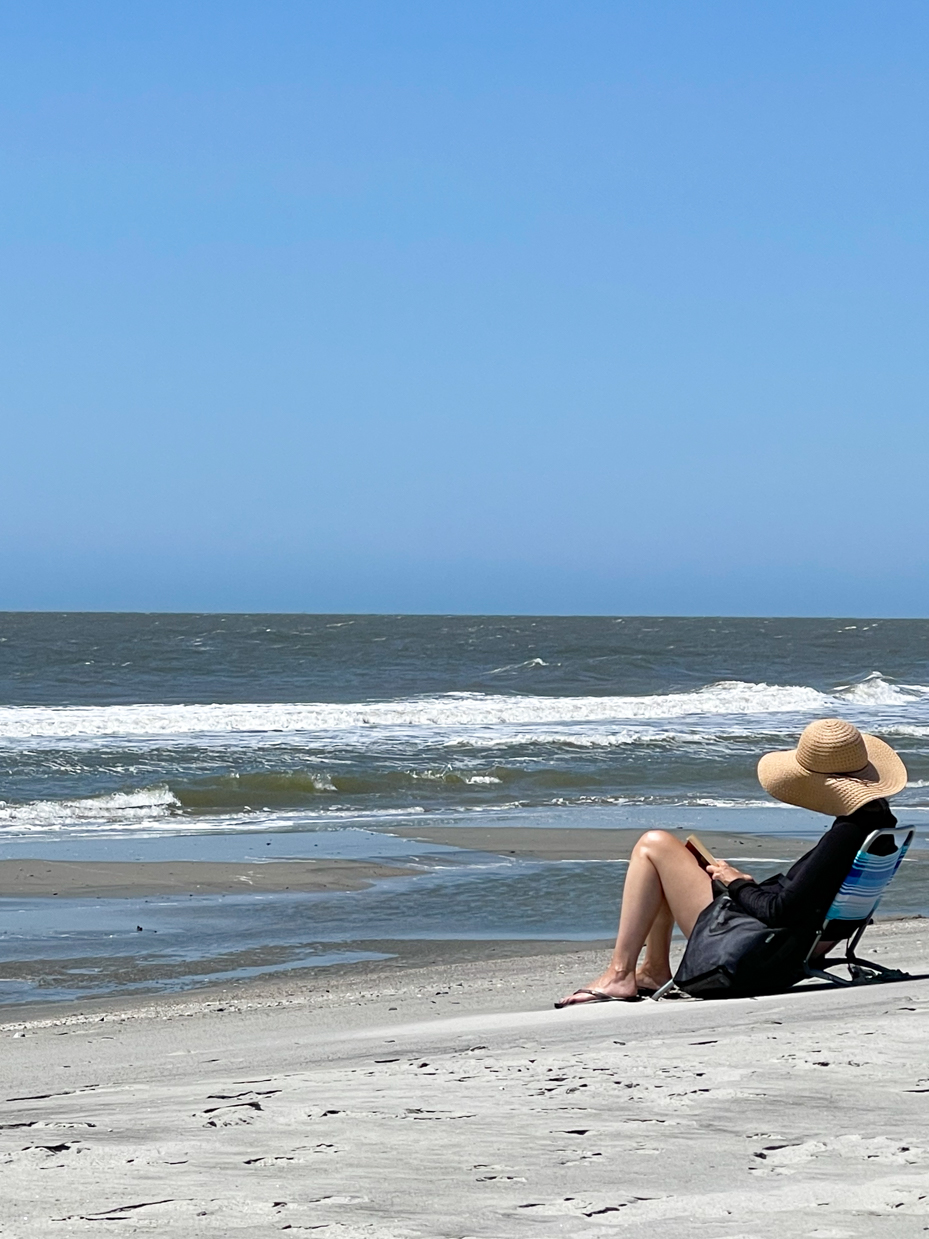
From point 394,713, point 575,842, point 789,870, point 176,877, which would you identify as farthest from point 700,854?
point 394,713

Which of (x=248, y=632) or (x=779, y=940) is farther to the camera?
(x=248, y=632)

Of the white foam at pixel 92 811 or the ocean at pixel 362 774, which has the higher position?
the ocean at pixel 362 774

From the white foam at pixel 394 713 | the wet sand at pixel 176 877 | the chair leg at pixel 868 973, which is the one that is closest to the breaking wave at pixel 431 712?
the white foam at pixel 394 713

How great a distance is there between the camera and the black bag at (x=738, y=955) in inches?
208

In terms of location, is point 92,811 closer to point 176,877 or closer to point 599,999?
point 176,877

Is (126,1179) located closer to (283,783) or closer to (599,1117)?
(599,1117)

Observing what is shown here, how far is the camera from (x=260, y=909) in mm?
9703

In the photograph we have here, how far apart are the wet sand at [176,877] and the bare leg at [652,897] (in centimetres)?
514

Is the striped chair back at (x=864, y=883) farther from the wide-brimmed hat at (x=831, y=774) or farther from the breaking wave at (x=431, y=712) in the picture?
the breaking wave at (x=431, y=712)

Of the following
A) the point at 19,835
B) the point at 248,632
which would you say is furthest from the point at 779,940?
the point at 248,632

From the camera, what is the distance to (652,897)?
563cm

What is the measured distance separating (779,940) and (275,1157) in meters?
2.60

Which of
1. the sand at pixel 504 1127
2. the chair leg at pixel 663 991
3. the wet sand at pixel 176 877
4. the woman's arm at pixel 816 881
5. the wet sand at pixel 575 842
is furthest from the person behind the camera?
the wet sand at pixel 575 842

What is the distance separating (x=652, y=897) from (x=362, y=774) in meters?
13.0
